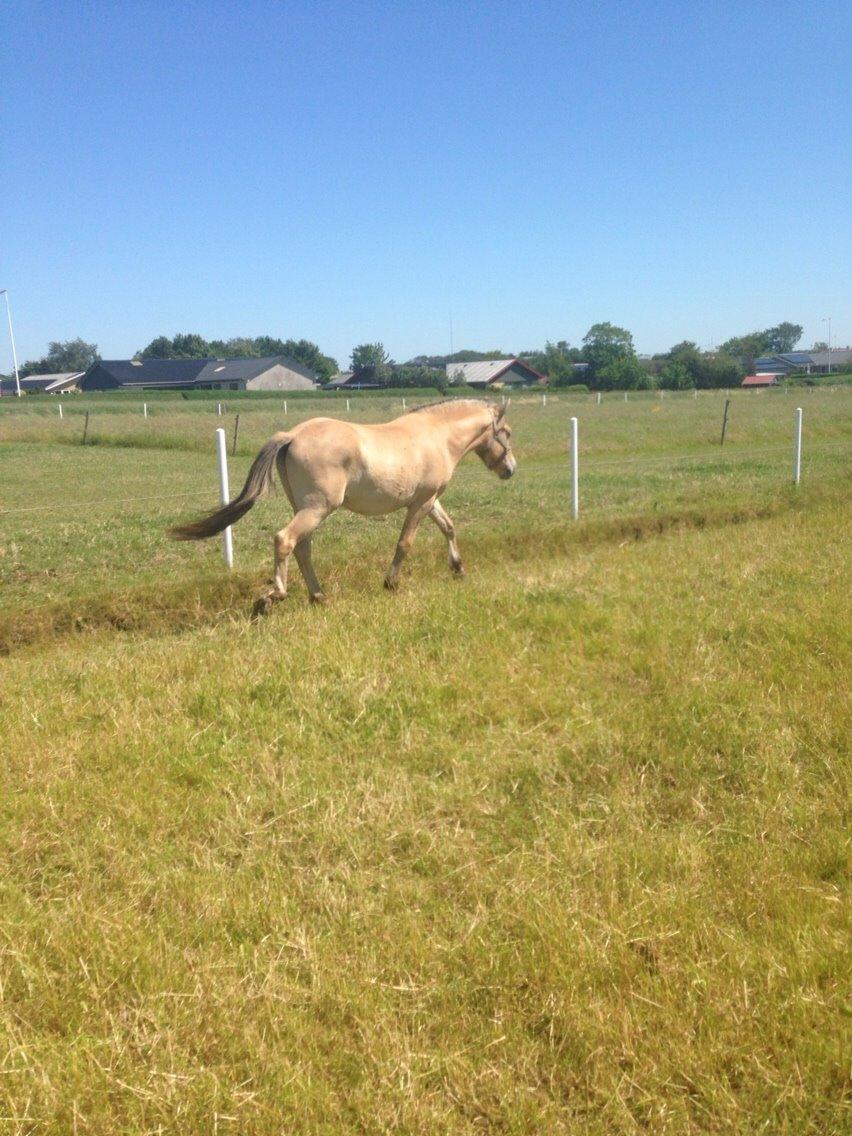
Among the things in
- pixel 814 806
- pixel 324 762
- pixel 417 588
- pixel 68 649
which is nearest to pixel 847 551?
pixel 417 588

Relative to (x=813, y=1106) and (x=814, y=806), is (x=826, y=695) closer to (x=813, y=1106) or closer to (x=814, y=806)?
(x=814, y=806)

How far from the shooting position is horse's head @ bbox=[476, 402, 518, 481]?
9.67 m

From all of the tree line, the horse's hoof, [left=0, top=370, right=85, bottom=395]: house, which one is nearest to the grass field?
the horse's hoof

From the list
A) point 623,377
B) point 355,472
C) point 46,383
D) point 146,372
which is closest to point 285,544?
point 355,472

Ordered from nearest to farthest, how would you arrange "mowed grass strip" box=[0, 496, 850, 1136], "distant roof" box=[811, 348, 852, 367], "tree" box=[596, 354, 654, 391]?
"mowed grass strip" box=[0, 496, 850, 1136]
"tree" box=[596, 354, 654, 391]
"distant roof" box=[811, 348, 852, 367]

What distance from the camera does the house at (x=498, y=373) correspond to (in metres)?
84.4

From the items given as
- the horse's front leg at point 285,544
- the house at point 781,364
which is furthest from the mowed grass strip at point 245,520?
the house at point 781,364

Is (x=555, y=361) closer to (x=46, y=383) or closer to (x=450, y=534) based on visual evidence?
(x=46, y=383)

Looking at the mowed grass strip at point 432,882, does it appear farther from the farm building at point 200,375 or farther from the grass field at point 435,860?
the farm building at point 200,375

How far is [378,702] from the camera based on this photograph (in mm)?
5492

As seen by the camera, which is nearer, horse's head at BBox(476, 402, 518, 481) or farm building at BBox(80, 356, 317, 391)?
horse's head at BBox(476, 402, 518, 481)

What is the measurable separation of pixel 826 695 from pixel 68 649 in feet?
18.9

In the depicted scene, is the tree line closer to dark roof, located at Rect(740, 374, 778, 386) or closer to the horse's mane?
dark roof, located at Rect(740, 374, 778, 386)

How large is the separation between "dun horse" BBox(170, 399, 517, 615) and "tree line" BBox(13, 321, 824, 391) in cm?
6264
